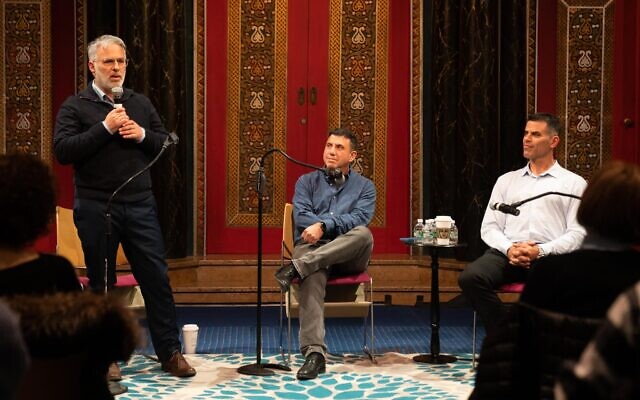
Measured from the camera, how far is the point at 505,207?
4.76m

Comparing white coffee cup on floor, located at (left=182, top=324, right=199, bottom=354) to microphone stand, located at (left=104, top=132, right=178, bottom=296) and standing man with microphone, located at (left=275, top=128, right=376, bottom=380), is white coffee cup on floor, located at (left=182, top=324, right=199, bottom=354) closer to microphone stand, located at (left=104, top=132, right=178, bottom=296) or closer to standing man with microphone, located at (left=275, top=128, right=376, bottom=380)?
standing man with microphone, located at (left=275, top=128, right=376, bottom=380)

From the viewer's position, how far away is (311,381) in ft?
16.0

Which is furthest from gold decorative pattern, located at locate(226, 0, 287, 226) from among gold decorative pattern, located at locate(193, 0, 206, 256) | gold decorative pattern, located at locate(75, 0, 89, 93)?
gold decorative pattern, located at locate(75, 0, 89, 93)

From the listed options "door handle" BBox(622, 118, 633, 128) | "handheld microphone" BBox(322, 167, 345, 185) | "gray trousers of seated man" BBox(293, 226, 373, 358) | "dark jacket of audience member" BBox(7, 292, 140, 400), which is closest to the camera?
"dark jacket of audience member" BBox(7, 292, 140, 400)

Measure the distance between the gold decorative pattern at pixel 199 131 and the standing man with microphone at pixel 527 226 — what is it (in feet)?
9.02

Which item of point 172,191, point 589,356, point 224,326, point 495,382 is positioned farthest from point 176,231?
point 589,356

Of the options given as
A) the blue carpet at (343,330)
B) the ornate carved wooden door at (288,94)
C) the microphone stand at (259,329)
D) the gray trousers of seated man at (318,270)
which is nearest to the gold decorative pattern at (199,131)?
the ornate carved wooden door at (288,94)

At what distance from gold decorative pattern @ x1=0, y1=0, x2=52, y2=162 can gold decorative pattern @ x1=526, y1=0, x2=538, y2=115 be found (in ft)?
11.0

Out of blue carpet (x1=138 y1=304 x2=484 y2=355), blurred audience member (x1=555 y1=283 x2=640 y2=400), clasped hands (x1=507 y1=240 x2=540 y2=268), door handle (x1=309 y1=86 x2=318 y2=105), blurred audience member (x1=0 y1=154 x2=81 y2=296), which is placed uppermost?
door handle (x1=309 y1=86 x2=318 y2=105)

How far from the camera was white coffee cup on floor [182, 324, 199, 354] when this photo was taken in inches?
214

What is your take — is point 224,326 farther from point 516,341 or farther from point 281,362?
point 516,341

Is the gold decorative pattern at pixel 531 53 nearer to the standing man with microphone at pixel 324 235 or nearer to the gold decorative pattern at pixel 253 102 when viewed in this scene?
the gold decorative pattern at pixel 253 102

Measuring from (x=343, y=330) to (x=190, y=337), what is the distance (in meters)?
1.16

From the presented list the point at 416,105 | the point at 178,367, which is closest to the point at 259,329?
the point at 178,367
